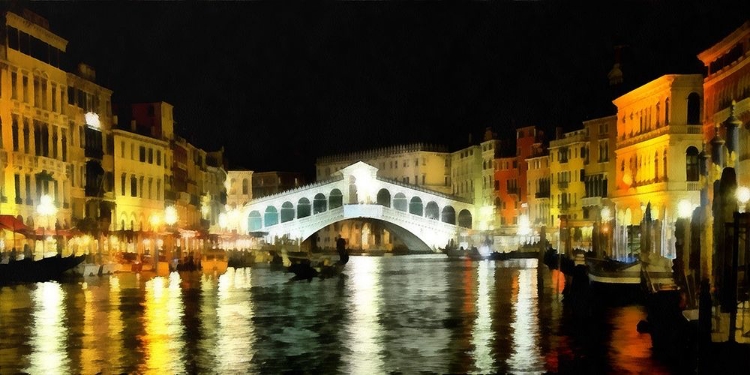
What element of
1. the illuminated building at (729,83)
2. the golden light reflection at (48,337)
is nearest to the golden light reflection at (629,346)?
the golden light reflection at (48,337)

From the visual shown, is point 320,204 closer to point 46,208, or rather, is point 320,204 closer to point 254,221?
point 254,221

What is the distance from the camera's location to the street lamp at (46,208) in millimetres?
35656

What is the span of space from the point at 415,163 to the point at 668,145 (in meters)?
54.9

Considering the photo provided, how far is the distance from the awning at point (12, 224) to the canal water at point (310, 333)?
4303 millimetres

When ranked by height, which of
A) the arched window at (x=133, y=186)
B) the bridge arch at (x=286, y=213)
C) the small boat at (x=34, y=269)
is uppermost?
the arched window at (x=133, y=186)

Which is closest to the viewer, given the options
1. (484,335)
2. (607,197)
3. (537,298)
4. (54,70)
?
(484,335)

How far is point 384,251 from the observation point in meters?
93.8

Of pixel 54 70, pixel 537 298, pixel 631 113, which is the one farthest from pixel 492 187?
pixel 537 298

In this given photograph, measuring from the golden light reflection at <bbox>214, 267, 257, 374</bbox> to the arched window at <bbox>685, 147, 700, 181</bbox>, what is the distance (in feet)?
68.8

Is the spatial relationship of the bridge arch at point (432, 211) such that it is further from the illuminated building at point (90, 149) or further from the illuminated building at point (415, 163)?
the illuminated building at point (90, 149)

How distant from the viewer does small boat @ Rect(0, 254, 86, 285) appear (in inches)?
1215

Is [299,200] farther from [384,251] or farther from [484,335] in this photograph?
[484,335]

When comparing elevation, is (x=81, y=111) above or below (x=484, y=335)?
above

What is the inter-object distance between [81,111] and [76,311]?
80.5 ft
